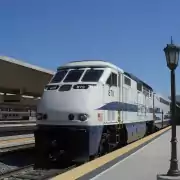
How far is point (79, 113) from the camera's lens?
1363 cm

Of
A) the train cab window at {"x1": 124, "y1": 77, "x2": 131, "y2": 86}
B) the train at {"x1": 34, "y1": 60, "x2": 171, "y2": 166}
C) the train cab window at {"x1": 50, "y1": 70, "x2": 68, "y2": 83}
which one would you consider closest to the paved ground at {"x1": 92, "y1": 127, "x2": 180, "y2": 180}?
the train at {"x1": 34, "y1": 60, "x2": 171, "y2": 166}

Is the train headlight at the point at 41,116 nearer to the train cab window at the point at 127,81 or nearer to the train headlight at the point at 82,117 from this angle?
the train headlight at the point at 82,117

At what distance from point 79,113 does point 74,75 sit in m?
2.06

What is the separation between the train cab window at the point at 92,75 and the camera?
1493cm

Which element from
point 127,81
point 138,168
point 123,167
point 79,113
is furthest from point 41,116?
point 127,81

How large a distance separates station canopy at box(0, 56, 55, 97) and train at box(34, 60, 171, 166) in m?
13.4

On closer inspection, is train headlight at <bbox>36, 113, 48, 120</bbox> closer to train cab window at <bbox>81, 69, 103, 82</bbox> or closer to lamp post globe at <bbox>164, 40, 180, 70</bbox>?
train cab window at <bbox>81, 69, 103, 82</bbox>

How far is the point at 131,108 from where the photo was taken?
64.7 ft

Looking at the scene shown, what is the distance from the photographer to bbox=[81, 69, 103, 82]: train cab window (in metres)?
14.9

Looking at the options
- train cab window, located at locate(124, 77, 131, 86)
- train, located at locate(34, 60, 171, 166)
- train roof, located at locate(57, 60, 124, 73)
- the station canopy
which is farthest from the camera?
the station canopy

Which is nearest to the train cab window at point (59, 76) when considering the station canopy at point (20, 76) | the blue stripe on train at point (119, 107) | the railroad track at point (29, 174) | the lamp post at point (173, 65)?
the blue stripe on train at point (119, 107)

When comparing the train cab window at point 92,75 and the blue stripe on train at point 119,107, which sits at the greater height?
the train cab window at point 92,75

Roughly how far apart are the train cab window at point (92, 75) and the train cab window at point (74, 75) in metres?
0.21

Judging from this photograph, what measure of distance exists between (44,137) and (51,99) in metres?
1.30
